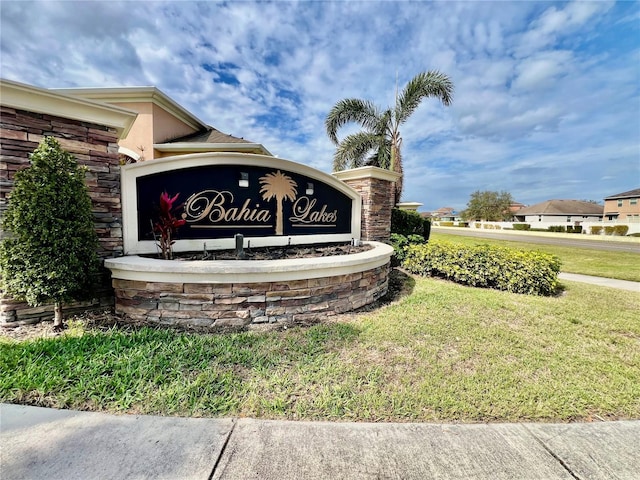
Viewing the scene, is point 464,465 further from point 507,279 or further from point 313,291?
point 507,279

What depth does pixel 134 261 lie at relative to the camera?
156 inches

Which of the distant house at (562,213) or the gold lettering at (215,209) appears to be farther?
the distant house at (562,213)

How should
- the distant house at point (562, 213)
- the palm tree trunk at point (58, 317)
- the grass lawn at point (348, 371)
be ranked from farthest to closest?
the distant house at point (562, 213), the palm tree trunk at point (58, 317), the grass lawn at point (348, 371)

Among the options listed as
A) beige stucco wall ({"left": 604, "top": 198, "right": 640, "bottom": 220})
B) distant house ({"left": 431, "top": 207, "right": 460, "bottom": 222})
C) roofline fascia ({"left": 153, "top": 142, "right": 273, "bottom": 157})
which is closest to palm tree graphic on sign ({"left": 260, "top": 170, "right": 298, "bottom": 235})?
roofline fascia ({"left": 153, "top": 142, "right": 273, "bottom": 157})

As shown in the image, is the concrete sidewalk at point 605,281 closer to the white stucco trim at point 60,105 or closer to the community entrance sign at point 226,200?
the community entrance sign at point 226,200

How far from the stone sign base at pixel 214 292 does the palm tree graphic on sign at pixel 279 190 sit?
1.95 m

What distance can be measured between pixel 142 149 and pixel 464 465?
10933 millimetres

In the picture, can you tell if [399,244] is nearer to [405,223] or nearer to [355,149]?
[405,223]

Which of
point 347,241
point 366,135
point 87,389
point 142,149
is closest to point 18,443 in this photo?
point 87,389

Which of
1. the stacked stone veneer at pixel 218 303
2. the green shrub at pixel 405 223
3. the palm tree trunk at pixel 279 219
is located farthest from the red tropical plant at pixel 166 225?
the green shrub at pixel 405 223

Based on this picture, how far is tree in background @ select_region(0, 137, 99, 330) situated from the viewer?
3.32 meters

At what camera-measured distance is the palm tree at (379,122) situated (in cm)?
1211

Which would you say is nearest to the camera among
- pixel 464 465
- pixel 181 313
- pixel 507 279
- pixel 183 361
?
pixel 464 465

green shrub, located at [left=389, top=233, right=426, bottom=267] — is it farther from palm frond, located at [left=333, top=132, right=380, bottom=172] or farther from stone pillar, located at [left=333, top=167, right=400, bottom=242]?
palm frond, located at [left=333, top=132, right=380, bottom=172]
